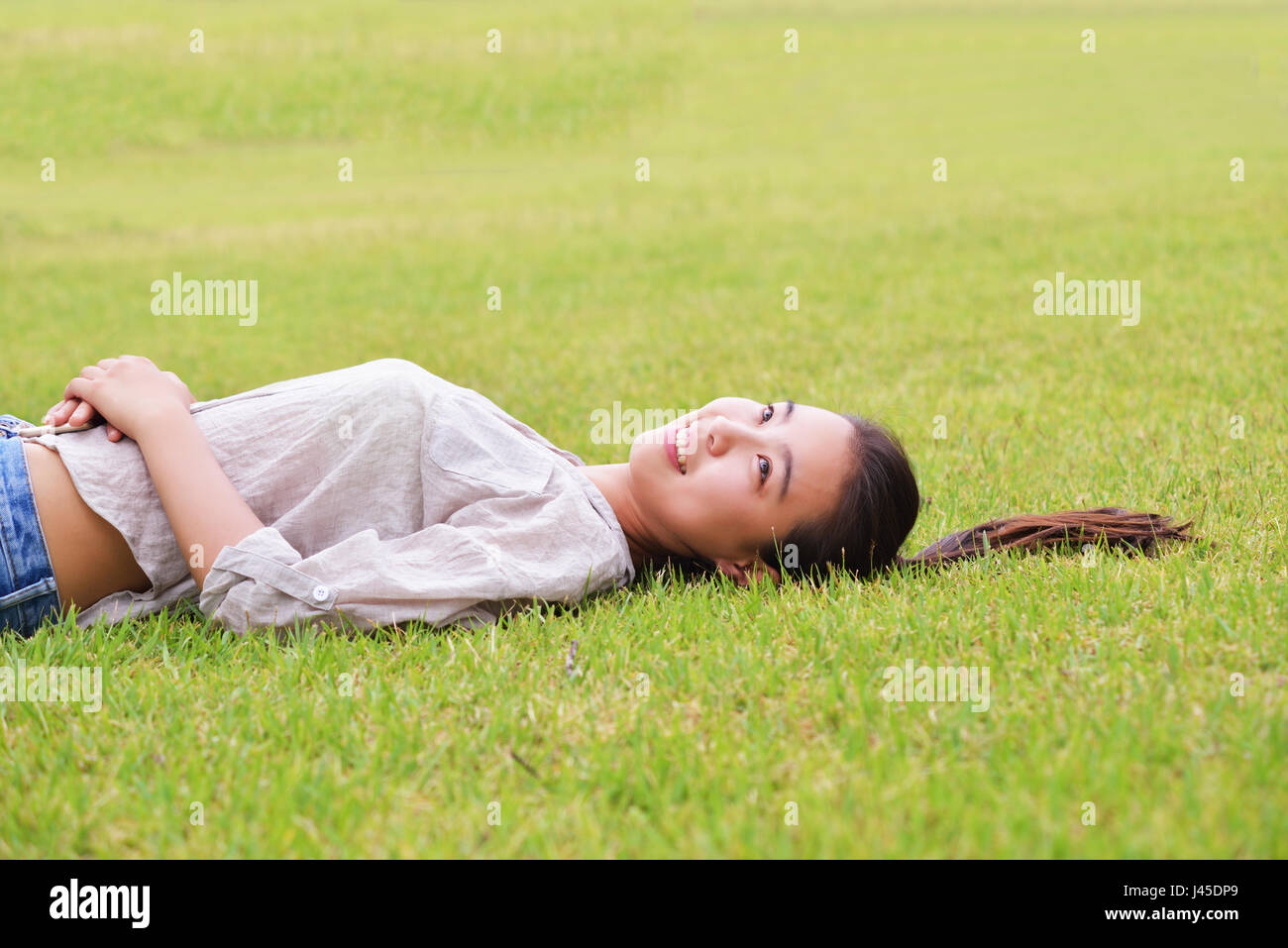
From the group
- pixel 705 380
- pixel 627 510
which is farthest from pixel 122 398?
pixel 705 380

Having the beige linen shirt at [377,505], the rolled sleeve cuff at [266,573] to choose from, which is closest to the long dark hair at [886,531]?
the beige linen shirt at [377,505]

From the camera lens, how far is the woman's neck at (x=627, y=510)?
138 inches

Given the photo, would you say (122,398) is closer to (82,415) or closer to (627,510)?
(82,415)

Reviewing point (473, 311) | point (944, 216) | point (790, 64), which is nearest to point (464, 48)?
point (790, 64)

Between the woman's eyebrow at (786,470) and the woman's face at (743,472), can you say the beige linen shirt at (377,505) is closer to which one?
the woman's face at (743,472)

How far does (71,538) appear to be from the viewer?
10.1 ft

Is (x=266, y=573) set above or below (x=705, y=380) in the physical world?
below

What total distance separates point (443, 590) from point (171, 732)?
72 cm

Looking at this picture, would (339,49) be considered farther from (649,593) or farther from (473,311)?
(649,593)

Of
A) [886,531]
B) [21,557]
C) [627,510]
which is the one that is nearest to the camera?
[21,557]

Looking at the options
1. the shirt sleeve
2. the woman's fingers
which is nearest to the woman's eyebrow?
the shirt sleeve

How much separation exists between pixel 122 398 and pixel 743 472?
1.73m

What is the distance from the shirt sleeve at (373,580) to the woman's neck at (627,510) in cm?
47

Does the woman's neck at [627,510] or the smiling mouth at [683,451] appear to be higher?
the smiling mouth at [683,451]
